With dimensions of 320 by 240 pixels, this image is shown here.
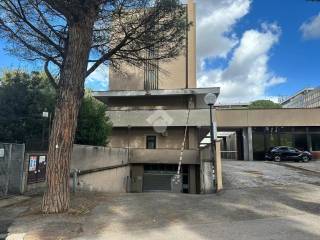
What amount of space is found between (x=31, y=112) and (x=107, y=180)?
5.02m

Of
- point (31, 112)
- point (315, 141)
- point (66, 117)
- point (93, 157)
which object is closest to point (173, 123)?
point (93, 157)

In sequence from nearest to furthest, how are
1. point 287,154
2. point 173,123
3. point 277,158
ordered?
point 173,123 < point 287,154 < point 277,158

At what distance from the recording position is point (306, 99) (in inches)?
3438

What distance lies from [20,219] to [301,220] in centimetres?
641

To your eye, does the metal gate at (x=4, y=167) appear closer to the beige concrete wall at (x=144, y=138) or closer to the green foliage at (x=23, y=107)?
the green foliage at (x=23, y=107)

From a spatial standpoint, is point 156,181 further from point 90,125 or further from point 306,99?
point 306,99

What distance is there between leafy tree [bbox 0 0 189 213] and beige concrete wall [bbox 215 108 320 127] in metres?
20.4

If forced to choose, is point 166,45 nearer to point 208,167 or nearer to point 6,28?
point 6,28

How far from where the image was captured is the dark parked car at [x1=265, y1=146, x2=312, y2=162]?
97.6 ft

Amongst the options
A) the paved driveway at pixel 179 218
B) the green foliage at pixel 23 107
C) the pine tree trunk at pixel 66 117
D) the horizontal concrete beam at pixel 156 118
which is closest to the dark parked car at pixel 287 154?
the horizontal concrete beam at pixel 156 118

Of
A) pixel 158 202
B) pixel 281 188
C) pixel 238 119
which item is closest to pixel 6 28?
pixel 158 202

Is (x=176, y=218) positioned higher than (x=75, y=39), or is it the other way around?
(x=75, y=39)

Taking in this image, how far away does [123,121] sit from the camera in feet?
86.6

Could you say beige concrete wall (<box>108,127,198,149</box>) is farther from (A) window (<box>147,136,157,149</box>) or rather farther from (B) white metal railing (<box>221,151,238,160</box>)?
(B) white metal railing (<box>221,151,238,160</box>)
